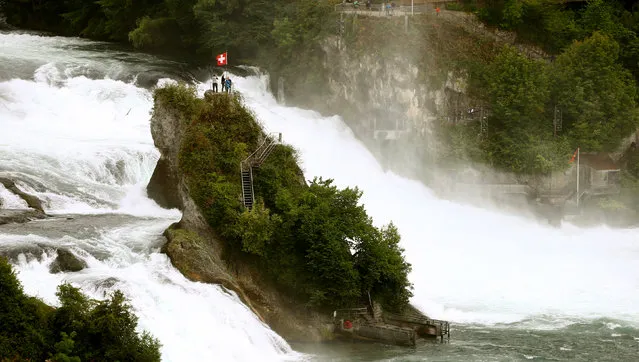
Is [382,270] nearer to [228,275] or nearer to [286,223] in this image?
[286,223]

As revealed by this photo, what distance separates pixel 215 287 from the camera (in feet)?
128

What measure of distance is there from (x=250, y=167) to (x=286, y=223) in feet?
11.6

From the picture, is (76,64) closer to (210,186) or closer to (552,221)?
(210,186)

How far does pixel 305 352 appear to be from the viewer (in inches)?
1560

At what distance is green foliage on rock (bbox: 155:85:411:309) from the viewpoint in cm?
4156

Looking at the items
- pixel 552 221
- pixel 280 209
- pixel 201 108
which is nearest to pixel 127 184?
pixel 201 108

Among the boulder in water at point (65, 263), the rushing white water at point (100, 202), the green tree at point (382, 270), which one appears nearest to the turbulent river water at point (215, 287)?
the rushing white water at point (100, 202)

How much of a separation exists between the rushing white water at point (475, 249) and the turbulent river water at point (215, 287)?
128 mm

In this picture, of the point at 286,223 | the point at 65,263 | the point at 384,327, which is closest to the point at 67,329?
the point at 65,263

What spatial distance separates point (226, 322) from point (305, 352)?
12.2ft

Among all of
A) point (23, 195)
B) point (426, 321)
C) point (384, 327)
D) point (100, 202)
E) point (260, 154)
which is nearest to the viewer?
point (384, 327)

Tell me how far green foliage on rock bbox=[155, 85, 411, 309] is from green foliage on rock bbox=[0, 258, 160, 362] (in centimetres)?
1020

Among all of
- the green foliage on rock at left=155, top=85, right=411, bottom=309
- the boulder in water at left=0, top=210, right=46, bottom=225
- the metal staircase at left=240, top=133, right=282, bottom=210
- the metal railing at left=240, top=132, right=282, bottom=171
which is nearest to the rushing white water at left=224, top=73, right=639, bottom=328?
the green foliage on rock at left=155, top=85, right=411, bottom=309

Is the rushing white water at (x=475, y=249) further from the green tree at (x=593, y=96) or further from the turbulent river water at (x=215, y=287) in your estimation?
the green tree at (x=593, y=96)
